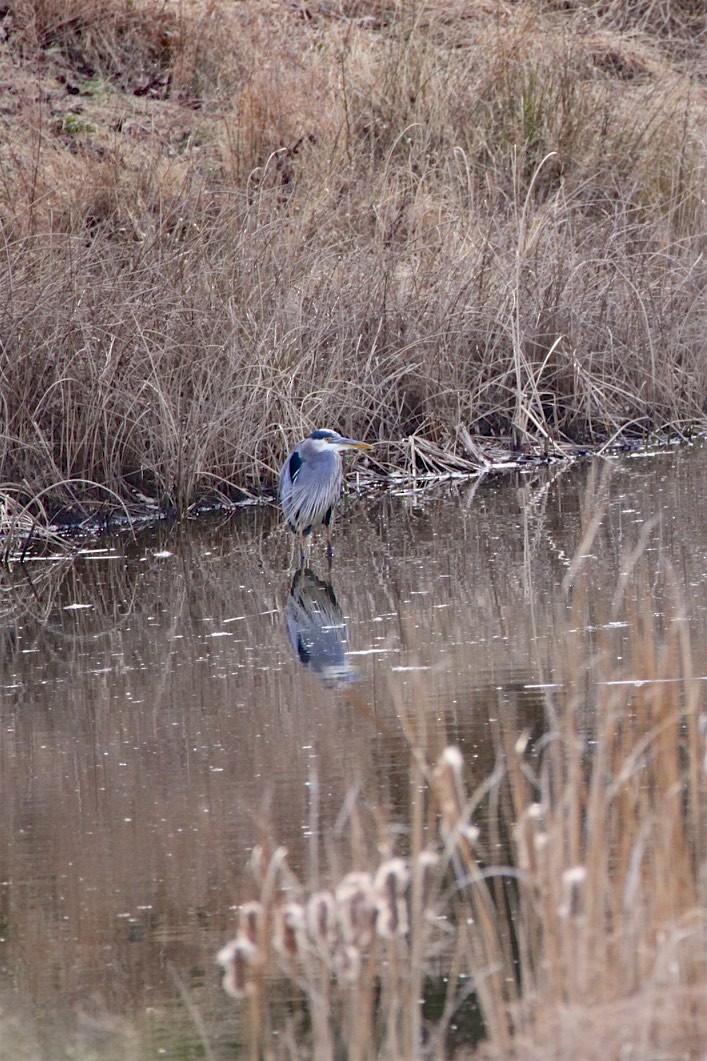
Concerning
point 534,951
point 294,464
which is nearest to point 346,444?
point 294,464

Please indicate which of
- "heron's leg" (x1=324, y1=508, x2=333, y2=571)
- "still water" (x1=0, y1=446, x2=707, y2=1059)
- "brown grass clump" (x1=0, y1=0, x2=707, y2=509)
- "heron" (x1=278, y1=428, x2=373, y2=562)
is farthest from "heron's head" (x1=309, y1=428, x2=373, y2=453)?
"brown grass clump" (x1=0, y1=0, x2=707, y2=509)

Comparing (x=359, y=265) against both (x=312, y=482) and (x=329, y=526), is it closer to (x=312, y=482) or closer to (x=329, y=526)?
(x=329, y=526)

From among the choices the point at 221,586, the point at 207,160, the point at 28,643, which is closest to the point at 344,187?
the point at 207,160

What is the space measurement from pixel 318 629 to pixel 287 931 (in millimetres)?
3825

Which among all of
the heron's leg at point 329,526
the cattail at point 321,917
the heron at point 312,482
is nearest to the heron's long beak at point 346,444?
the heron at point 312,482

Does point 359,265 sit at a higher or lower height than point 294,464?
higher

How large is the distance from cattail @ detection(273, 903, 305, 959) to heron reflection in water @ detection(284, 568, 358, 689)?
2.95 meters

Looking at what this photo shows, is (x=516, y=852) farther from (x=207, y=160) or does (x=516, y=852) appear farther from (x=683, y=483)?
(x=207, y=160)

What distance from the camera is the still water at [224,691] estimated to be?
3.60 meters

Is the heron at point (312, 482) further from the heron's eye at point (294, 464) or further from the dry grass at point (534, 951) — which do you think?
the dry grass at point (534, 951)

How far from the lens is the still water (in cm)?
360

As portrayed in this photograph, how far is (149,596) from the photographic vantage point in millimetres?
7199

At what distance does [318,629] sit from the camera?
640 centimetres

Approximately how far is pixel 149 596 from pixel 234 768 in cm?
257
